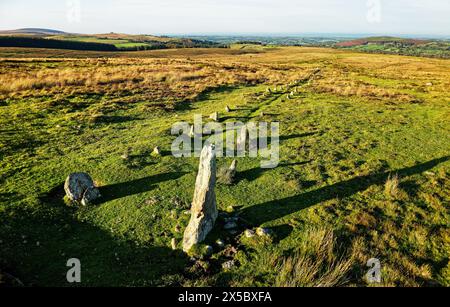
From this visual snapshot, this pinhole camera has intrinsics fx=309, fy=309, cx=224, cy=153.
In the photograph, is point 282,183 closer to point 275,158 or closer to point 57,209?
point 275,158

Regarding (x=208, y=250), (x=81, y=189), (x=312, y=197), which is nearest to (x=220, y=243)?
(x=208, y=250)

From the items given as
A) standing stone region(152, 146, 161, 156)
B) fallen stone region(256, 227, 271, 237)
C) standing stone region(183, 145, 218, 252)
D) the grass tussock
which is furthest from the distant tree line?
the grass tussock

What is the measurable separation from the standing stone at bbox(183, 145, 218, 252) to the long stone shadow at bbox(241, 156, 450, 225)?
1.84 m

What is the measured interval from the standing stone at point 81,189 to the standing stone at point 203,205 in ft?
15.2

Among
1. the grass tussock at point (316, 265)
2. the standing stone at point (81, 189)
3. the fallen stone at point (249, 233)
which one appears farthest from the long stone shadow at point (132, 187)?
the grass tussock at point (316, 265)

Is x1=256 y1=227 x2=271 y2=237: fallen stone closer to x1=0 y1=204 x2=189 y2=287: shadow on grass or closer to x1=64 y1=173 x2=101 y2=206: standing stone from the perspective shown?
x1=0 y1=204 x2=189 y2=287: shadow on grass

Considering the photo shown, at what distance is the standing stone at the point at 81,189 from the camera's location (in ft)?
40.9

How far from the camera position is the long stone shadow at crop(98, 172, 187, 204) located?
13.3 meters

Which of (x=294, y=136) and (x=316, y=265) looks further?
(x=294, y=136)

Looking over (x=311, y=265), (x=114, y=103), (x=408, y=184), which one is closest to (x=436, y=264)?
(x=311, y=265)

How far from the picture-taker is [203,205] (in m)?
Answer: 10.7

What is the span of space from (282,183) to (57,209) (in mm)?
9590

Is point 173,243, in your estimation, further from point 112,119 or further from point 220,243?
point 112,119

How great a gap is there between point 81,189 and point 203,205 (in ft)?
18.1
